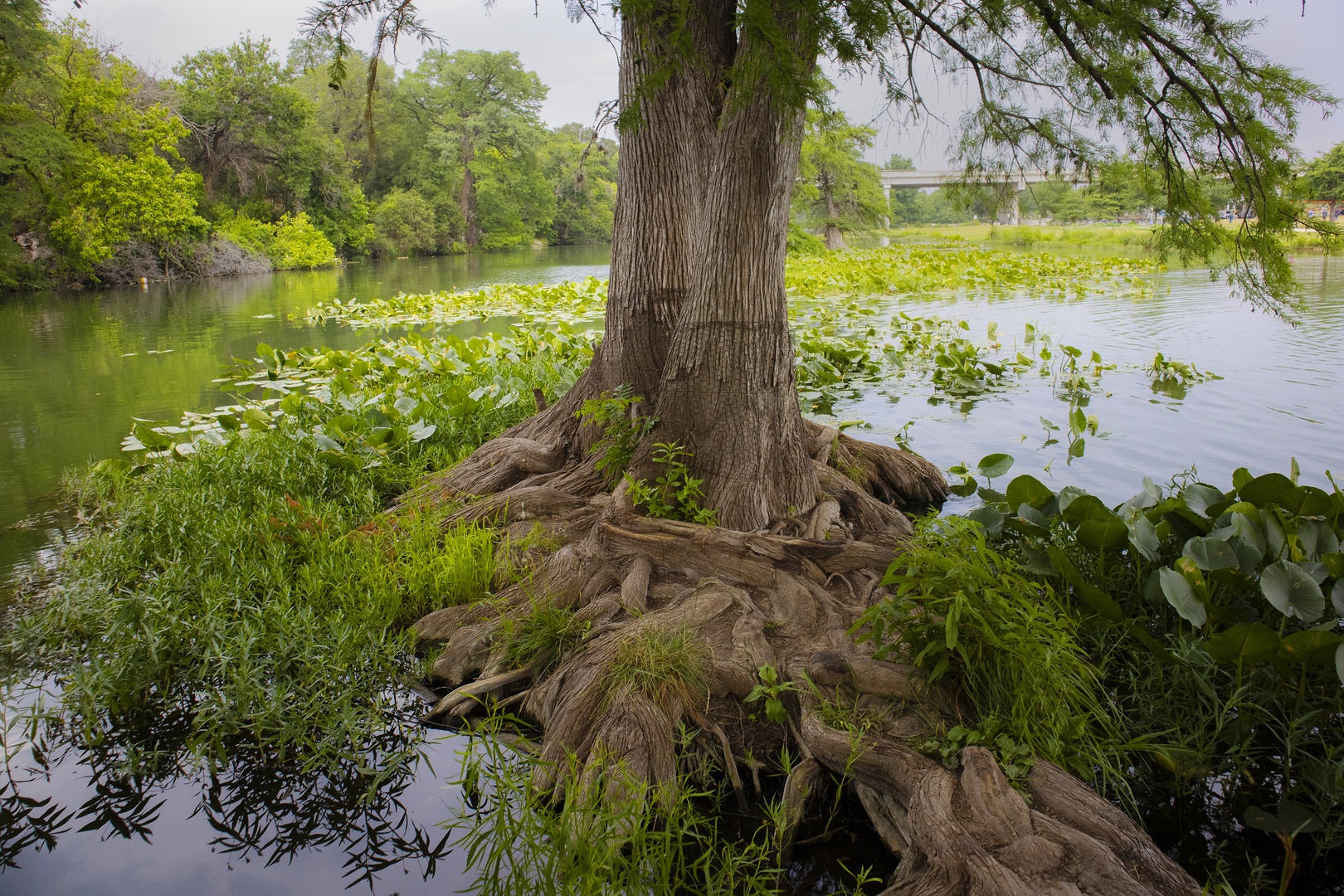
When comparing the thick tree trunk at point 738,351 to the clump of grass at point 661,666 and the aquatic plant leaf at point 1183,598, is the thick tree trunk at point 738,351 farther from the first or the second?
the aquatic plant leaf at point 1183,598

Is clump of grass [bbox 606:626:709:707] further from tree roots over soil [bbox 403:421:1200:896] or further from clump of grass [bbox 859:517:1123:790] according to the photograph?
clump of grass [bbox 859:517:1123:790]

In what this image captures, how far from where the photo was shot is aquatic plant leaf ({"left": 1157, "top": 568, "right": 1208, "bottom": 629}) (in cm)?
262

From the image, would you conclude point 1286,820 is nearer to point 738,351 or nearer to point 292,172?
point 738,351

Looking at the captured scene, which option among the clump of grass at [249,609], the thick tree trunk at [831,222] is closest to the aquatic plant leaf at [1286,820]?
the clump of grass at [249,609]

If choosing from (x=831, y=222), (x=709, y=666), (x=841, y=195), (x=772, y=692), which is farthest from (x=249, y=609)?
(x=831, y=222)

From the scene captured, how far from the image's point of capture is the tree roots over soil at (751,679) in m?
2.12

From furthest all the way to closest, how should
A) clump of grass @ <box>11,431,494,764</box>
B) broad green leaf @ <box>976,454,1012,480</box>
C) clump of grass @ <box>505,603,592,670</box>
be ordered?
1. broad green leaf @ <box>976,454,1012,480</box>
2. clump of grass @ <box>505,603,592,670</box>
3. clump of grass @ <box>11,431,494,764</box>

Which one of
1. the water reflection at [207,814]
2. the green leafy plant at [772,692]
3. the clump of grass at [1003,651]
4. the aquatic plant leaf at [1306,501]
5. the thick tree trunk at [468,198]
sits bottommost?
the water reflection at [207,814]

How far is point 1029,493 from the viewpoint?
11.2 ft

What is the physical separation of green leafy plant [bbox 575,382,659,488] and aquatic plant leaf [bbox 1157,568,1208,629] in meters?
Answer: 2.36

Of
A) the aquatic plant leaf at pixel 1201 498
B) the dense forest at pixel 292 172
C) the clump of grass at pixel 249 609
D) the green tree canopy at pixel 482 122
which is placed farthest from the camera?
the green tree canopy at pixel 482 122

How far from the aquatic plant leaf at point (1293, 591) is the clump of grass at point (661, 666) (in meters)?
1.87

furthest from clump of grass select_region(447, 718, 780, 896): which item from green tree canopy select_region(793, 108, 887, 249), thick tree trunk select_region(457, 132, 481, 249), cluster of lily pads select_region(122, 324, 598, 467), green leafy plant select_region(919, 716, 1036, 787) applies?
thick tree trunk select_region(457, 132, 481, 249)

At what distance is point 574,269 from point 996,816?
96.5ft
